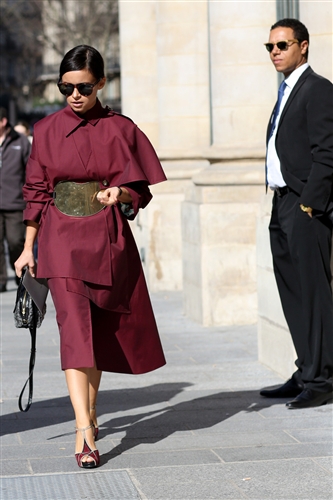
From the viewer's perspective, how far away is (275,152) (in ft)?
22.1

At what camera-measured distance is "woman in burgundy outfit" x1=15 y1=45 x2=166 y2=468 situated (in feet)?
18.0

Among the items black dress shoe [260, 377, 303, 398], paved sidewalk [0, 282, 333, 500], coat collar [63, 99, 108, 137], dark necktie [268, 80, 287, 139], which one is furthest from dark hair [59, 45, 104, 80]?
black dress shoe [260, 377, 303, 398]

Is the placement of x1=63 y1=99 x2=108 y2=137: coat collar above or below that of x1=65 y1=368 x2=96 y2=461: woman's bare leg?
above

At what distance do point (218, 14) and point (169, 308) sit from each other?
306 centimetres

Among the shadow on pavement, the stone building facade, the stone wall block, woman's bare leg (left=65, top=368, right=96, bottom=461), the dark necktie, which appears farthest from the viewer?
the stone building facade

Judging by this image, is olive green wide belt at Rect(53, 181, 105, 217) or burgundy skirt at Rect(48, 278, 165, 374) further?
burgundy skirt at Rect(48, 278, 165, 374)

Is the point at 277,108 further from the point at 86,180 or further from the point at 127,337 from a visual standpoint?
the point at 127,337

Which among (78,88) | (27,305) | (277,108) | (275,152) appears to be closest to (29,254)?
(27,305)

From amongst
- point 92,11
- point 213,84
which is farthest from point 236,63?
point 92,11

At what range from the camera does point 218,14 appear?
32.1ft

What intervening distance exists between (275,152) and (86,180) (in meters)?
1.57

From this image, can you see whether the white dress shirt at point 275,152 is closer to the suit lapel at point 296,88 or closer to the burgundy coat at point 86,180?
the suit lapel at point 296,88

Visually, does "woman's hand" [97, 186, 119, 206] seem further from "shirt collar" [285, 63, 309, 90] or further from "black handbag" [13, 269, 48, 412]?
"shirt collar" [285, 63, 309, 90]

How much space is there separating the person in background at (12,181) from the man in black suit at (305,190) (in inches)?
263
